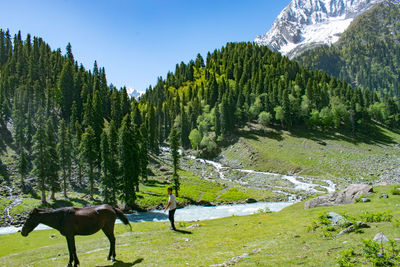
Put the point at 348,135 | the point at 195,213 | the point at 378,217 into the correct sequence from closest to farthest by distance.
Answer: the point at 378,217 → the point at 195,213 → the point at 348,135

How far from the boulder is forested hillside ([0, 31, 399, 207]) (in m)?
36.6

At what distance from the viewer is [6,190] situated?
60.4m

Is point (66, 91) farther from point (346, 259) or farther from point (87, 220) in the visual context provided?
point (346, 259)

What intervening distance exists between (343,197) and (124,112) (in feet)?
339

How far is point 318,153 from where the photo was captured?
95.4 m

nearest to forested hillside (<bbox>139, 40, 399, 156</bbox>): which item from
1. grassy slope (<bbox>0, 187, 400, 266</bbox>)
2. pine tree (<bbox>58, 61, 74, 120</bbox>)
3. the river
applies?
pine tree (<bbox>58, 61, 74, 120</bbox>)

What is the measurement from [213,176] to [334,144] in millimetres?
52092

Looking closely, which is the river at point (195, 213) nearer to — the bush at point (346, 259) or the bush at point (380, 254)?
the bush at point (346, 259)

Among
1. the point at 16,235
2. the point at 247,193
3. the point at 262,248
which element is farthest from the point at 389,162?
the point at 16,235

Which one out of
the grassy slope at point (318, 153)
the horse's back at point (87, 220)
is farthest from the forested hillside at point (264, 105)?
the horse's back at point (87, 220)

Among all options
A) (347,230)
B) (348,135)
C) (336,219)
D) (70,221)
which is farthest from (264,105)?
(70,221)

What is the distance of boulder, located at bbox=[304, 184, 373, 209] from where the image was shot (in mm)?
28672

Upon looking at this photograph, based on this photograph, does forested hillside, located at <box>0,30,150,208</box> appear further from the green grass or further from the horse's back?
the horse's back

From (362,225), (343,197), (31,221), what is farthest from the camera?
(343,197)
